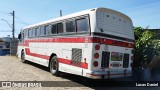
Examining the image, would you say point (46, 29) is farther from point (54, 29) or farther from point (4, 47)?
point (4, 47)

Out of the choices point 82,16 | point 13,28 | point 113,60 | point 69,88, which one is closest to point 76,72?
point 69,88

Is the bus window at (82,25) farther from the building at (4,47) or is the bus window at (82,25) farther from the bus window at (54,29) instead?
the building at (4,47)

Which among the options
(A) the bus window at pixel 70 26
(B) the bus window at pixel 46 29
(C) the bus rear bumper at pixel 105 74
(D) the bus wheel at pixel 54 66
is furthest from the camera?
(B) the bus window at pixel 46 29

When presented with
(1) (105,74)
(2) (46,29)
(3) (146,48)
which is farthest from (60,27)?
(3) (146,48)

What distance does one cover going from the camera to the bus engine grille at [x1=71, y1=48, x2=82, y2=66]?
935 cm

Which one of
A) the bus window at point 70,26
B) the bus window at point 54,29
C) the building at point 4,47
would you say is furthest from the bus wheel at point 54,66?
the building at point 4,47

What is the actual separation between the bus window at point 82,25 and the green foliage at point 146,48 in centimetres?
383


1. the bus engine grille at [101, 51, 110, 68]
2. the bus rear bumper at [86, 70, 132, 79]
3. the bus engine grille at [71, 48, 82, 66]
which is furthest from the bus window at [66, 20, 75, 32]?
the bus rear bumper at [86, 70, 132, 79]

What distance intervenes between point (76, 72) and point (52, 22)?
381cm

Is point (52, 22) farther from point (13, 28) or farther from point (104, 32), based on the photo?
point (13, 28)

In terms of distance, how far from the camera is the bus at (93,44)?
343 inches

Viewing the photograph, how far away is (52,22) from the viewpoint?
1225 cm

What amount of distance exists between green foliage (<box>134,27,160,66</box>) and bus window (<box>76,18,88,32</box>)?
3831 millimetres

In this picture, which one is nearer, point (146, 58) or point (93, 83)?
point (93, 83)
